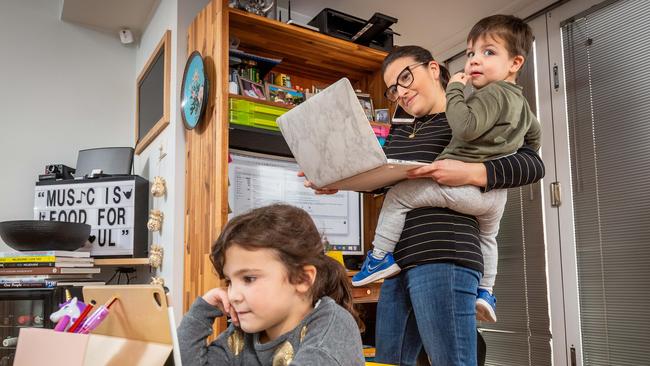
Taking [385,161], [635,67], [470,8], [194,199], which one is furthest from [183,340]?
[470,8]

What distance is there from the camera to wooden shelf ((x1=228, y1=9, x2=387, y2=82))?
7.68 ft

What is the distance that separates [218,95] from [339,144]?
108cm

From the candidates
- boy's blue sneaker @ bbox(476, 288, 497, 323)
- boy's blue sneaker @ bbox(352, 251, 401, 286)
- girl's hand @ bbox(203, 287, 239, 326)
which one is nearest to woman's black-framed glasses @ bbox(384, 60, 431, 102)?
boy's blue sneaker @ bbox(352, 251, 401, 286)

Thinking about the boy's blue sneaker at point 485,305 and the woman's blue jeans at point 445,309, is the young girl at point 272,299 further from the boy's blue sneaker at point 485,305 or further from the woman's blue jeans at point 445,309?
the boy's blue sneaker at point 485,305

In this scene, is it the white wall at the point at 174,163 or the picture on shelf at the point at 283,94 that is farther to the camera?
the picture on shelf at the point at 283,94

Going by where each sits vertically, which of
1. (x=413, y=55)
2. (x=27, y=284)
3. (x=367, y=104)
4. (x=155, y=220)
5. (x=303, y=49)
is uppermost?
(x=303, y=49)

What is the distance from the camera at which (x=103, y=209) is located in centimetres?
249

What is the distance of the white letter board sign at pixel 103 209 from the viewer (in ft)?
8.13

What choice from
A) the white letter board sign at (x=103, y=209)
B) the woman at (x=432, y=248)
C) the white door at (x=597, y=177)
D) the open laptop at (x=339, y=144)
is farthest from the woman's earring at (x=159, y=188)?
the white door at (x=597, y=177)

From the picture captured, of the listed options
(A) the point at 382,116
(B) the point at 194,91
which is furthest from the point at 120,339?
(A) the point at 382,116

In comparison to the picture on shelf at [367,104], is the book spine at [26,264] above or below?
below

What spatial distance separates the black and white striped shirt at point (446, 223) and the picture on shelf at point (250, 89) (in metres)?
1.31

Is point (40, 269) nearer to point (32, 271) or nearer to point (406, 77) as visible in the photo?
point (32, 271)

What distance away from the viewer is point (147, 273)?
8.74 feet
